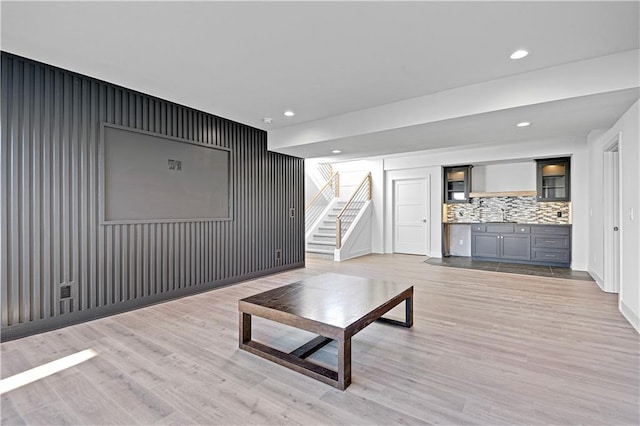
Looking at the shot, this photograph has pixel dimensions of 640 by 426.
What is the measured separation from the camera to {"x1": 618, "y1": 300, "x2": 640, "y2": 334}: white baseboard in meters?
3.07

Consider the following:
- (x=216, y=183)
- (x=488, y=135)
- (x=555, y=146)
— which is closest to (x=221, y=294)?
(x=216, y=183)

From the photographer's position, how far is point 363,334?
3043mm

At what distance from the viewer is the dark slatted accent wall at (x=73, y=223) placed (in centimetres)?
295

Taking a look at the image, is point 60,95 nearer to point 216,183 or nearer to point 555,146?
point 216,183

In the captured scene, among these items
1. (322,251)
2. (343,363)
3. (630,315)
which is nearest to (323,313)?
(343,363)

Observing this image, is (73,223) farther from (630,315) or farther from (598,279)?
(598,279)

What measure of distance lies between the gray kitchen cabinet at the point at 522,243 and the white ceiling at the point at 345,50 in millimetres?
3147

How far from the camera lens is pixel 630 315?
129 inches

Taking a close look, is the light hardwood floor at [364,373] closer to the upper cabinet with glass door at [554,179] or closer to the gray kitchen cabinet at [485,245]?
the gray kitchen cabinet at [485,245]

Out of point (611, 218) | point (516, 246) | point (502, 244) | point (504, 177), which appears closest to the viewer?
point (611, 218)

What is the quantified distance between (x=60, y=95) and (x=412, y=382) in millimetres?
4153

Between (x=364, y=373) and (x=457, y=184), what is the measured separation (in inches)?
268

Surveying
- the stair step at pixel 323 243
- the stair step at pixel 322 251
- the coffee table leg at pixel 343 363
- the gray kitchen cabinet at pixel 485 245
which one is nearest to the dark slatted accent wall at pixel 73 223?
the coffee table leg at pixel 343 363

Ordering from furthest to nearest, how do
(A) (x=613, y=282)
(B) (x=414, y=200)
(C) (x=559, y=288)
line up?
(B) (x=414, y=200)
(C) (x=559, y=288)
(A) (x=613, y=282)
